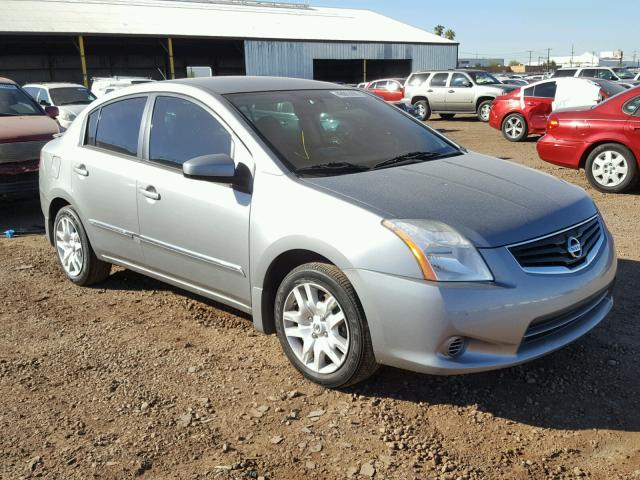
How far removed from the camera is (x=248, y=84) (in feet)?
14.2

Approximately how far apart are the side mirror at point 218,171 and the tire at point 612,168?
6333 mm

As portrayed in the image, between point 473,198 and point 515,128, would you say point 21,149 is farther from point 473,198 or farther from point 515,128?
point 515,128

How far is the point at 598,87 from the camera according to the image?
1355cm

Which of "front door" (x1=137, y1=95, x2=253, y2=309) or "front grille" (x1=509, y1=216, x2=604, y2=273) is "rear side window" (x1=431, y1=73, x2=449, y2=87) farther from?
"front grille" (x1=509, y1=216, x2=604, y2=273)

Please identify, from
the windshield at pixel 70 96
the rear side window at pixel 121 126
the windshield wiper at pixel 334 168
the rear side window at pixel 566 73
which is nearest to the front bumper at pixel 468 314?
the windshield wiper at pixel 334 168

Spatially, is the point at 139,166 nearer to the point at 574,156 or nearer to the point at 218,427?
the point at 218,427

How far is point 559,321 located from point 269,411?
1.55 m

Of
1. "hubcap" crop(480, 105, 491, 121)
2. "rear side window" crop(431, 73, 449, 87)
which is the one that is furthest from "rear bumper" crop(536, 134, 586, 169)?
"rear side window" crop(431, 73, 449, 87)

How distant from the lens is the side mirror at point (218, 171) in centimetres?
359

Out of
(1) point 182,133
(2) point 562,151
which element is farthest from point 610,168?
(1) point 182,133

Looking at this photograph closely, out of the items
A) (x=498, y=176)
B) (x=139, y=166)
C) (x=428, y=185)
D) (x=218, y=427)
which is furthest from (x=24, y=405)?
(x=498, y=176)

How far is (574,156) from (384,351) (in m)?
6.62

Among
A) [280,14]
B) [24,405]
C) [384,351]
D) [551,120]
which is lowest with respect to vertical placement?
[24,405]

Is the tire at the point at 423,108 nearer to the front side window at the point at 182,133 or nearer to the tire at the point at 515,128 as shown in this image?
the tire at the point at 515,128
